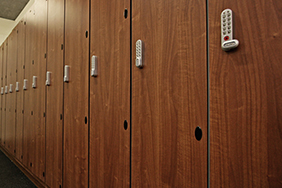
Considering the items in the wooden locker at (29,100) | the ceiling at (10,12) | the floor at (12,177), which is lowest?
the floor at (12,177)

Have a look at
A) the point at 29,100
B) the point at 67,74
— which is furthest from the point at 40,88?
the point at 67,74

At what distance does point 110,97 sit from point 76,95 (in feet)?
2.00

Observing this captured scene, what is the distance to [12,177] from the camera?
295cm

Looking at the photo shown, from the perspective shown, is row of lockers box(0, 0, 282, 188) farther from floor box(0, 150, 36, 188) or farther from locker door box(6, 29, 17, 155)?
locker door box(6, 29, 17, 155)

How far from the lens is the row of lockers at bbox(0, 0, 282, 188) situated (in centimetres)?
69

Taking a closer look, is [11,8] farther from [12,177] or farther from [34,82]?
[12,177]

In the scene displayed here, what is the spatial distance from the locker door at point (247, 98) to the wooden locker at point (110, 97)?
630mm

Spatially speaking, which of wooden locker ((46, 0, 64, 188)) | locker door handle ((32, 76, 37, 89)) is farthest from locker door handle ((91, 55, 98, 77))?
locker door handle ((32, 76, 37, 89))

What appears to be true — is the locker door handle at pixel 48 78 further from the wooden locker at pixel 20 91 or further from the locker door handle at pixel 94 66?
the wooden locker at pixel 20 91

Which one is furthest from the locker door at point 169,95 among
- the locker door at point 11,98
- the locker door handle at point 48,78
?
the locker door at point 11,98

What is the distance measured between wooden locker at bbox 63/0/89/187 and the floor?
1.20 metres

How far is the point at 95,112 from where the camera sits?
160 centimetres

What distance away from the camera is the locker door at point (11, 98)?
3.81 m

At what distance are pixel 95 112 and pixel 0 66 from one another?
16.2 feet
